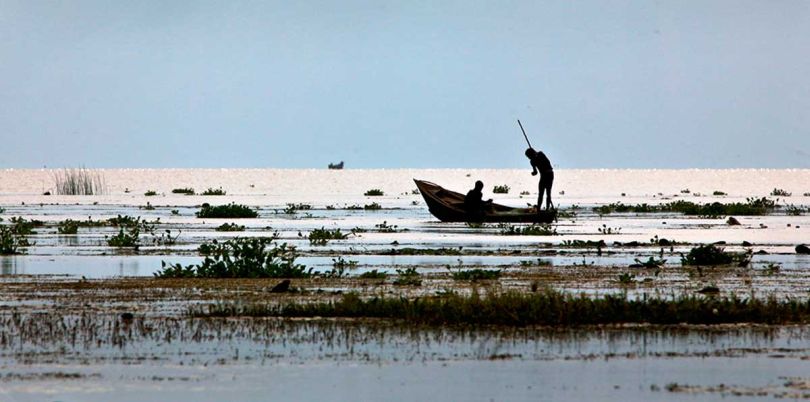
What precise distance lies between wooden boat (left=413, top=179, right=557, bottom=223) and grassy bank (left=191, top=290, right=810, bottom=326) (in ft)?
70.7

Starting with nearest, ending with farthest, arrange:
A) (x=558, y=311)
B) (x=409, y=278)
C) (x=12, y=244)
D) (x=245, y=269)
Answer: (x=558, y=311)
(x=409, y=278)
(x=245, y=269)
(x=12, y=244)

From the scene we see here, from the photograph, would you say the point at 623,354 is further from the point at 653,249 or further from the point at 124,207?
the point at 124,207

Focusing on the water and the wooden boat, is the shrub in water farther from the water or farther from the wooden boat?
the wooden boat

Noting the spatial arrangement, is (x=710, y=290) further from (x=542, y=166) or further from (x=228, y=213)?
(x=228, y=213)

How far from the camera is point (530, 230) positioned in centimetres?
3369

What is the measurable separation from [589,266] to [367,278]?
399 cm

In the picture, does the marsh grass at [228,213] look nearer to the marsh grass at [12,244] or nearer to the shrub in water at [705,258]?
the marsh grass at [12,244]

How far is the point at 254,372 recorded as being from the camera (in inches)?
443

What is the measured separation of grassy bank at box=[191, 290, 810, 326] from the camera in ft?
46.2

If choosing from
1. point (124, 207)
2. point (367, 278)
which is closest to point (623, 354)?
point (367, 278)

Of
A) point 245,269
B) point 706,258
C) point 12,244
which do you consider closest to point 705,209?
point 706,258

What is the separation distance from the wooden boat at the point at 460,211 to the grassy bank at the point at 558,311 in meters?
21.6

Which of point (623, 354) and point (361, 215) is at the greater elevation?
point (361, 215)

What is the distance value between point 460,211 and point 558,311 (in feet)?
78.6
